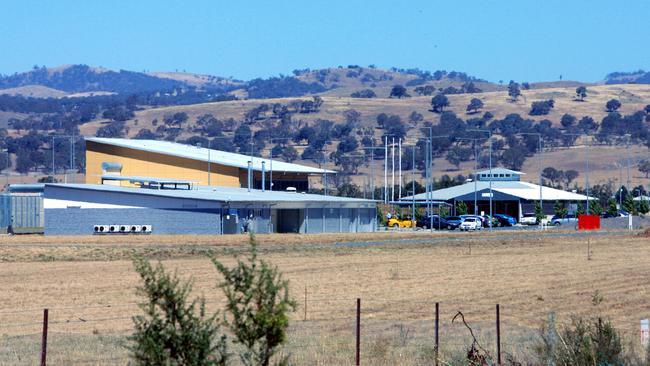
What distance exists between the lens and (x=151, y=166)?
10225 centimetres

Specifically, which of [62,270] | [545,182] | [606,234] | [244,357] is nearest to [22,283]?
[62,270]

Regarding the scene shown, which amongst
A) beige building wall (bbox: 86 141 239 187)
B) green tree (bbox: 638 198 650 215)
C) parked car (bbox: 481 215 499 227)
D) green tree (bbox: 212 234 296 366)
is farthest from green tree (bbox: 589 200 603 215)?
green tree (bbox: 212 234 296 366)

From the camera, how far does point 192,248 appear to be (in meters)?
59.2

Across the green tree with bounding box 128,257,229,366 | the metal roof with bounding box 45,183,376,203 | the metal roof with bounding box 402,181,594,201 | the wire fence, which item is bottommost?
the wire fence

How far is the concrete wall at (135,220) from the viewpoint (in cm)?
7850

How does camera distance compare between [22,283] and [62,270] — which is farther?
[62,270]

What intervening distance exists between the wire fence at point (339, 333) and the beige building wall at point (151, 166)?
7101 centimetres

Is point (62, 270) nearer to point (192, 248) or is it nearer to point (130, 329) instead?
point (192, 248)

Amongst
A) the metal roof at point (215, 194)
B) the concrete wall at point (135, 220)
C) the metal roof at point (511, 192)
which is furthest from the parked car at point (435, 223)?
the concrete wall at point (135, 220)

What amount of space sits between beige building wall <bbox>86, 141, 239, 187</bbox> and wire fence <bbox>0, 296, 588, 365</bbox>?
71.0m

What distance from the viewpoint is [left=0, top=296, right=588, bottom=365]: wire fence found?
66.2 ft

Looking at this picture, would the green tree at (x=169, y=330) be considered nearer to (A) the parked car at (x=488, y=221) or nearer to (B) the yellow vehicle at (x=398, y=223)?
(B) the yellow vehicle at (x=398, y=223)

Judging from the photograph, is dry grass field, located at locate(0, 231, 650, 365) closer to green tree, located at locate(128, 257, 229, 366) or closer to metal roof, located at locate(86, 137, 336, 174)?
green tree, located at locate(128, 257, 229, 366)

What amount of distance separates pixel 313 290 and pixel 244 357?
2387 centimetres
